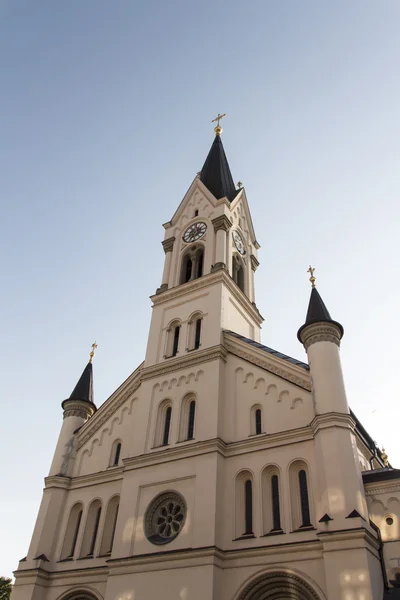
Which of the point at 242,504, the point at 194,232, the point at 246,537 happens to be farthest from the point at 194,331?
the point at 246,537

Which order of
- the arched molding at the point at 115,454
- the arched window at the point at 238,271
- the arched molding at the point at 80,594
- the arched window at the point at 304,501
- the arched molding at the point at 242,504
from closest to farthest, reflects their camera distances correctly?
the arched window at the point at 304,501
the arched molding at the point at 242,504
the arched molding at the point at 80,594
the arched molding at the point at 115,454
the arched window at the point at 238,271

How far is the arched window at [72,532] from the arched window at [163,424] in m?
5.28

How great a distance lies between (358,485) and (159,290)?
16.5 metres

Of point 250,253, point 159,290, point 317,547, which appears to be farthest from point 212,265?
point 317,547

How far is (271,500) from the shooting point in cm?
1919

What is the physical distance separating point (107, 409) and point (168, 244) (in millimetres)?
11492

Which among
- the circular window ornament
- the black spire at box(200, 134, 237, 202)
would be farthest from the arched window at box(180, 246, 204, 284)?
the circular window ornament

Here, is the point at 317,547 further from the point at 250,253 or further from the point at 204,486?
the point at 250,253

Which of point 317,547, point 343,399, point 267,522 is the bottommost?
point 317,547

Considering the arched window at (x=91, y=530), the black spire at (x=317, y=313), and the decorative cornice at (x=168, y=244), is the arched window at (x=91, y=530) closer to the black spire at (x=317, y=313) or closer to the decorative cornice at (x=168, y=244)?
the black spire at (x=317, y=313)

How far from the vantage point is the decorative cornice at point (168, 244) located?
1289 inches

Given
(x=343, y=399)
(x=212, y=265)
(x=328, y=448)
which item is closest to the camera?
(x=328, y=448)

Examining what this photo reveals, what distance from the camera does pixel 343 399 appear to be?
1930cm

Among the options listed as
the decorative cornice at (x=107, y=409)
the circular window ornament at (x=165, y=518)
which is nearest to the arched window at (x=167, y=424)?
the circular window ornament at (x=165, y=518)
